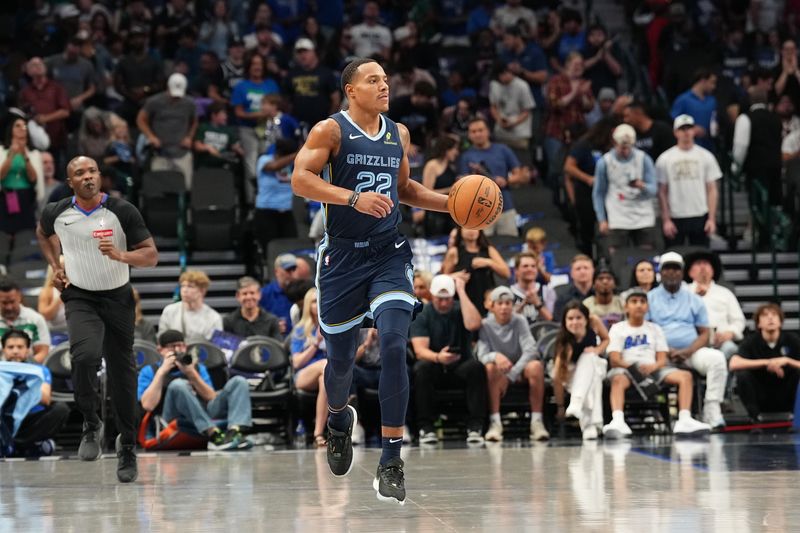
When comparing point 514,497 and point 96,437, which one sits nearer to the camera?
point 514,497

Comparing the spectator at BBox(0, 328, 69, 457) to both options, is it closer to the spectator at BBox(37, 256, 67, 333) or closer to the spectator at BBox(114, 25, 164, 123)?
the spectator at BBox(37, 256, 67, 333)

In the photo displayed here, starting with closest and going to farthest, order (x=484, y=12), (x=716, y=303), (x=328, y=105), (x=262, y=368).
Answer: (x=262, y=368)
(x=716, y=303)
(x=328, y=105)
(x=484, y=12)

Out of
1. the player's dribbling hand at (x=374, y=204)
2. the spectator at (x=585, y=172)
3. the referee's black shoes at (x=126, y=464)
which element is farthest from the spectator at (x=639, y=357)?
the player's dribbling hand at (x=374, y=204)

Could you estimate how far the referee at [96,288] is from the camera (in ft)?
30.2

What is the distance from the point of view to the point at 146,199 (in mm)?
16375

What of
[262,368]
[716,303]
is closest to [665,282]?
[716,303]

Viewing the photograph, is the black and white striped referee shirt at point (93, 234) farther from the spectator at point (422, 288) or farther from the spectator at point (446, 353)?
the spectator at point (422, 288)

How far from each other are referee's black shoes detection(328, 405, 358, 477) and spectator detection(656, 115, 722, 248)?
8192mm

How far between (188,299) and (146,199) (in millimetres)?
3177

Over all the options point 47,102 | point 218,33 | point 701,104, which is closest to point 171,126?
point 47,102

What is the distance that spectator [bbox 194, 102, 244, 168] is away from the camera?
17.1 m

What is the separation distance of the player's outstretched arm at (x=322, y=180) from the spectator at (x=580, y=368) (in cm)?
550

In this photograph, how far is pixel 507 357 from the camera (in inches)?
516

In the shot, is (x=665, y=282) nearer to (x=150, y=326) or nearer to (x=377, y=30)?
(x=150, y=326)
